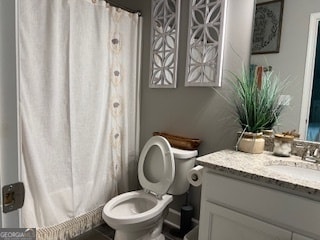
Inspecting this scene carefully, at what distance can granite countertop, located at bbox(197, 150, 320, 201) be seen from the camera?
95cm

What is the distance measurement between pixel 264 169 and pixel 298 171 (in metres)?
0.29

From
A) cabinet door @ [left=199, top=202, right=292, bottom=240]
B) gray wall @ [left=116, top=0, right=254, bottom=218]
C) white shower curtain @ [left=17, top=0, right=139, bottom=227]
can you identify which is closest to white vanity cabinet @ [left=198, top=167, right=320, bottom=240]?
cabinet door @ [left=199, top=202, right=292, bottom=240]

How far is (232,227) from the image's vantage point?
3.78ft

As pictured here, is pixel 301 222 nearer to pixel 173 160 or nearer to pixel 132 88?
pixel 173 160

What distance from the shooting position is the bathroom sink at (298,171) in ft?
3.97

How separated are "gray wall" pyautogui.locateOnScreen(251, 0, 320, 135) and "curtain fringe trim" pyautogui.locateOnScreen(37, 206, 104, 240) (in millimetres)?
1650

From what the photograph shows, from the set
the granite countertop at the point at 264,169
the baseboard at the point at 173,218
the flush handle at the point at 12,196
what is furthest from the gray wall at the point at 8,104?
the baseboard at the point at 173,218

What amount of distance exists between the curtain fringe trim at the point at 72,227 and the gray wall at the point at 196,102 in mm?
701

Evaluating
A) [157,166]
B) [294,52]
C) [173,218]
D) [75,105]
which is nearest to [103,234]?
[173,218]

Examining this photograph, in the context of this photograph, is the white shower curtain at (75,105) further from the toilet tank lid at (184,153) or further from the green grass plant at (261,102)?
the green grass plant at (261,102)

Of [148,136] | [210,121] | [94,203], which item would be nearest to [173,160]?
[210,121]

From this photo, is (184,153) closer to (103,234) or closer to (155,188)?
(155,188)

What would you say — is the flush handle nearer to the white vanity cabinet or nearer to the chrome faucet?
the white vanity cabinet

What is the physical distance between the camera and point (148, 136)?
7.23 ft
